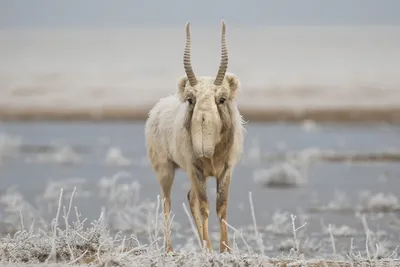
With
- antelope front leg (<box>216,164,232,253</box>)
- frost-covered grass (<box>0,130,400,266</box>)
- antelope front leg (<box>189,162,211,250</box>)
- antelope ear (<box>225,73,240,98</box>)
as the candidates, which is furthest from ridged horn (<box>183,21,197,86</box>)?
frost-covered grass (<box>0,130,400,266</box>)

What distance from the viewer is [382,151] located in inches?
1480

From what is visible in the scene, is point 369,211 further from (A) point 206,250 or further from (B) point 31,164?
(B) point 31,164

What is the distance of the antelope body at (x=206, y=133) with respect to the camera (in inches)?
438

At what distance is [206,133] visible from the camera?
36.3ft

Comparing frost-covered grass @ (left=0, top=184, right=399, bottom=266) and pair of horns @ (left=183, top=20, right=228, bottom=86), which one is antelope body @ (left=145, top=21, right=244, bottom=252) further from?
frost-covered grass @ (left=0, top=184, right=399, bottom=266)

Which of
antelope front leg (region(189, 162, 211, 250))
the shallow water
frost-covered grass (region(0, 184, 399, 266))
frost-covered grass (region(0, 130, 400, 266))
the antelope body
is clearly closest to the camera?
frost-covered grass (region(0, 184, 399, 266))

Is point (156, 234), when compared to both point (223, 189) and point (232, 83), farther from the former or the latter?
point (232, 83)

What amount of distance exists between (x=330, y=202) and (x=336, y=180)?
18.7 ft

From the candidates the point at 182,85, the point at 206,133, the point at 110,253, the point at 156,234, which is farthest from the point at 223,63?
the point at 110,253

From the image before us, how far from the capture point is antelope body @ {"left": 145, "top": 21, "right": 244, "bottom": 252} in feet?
36.5

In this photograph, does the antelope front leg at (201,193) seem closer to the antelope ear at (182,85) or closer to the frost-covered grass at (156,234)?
the frost-covered grass at (156,234)

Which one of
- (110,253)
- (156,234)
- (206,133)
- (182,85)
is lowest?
(110,253)

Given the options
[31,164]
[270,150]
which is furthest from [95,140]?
[31,164]

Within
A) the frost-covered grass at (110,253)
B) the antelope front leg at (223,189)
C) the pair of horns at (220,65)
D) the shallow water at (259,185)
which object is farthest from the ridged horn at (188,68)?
the shallow water at (259,185)
